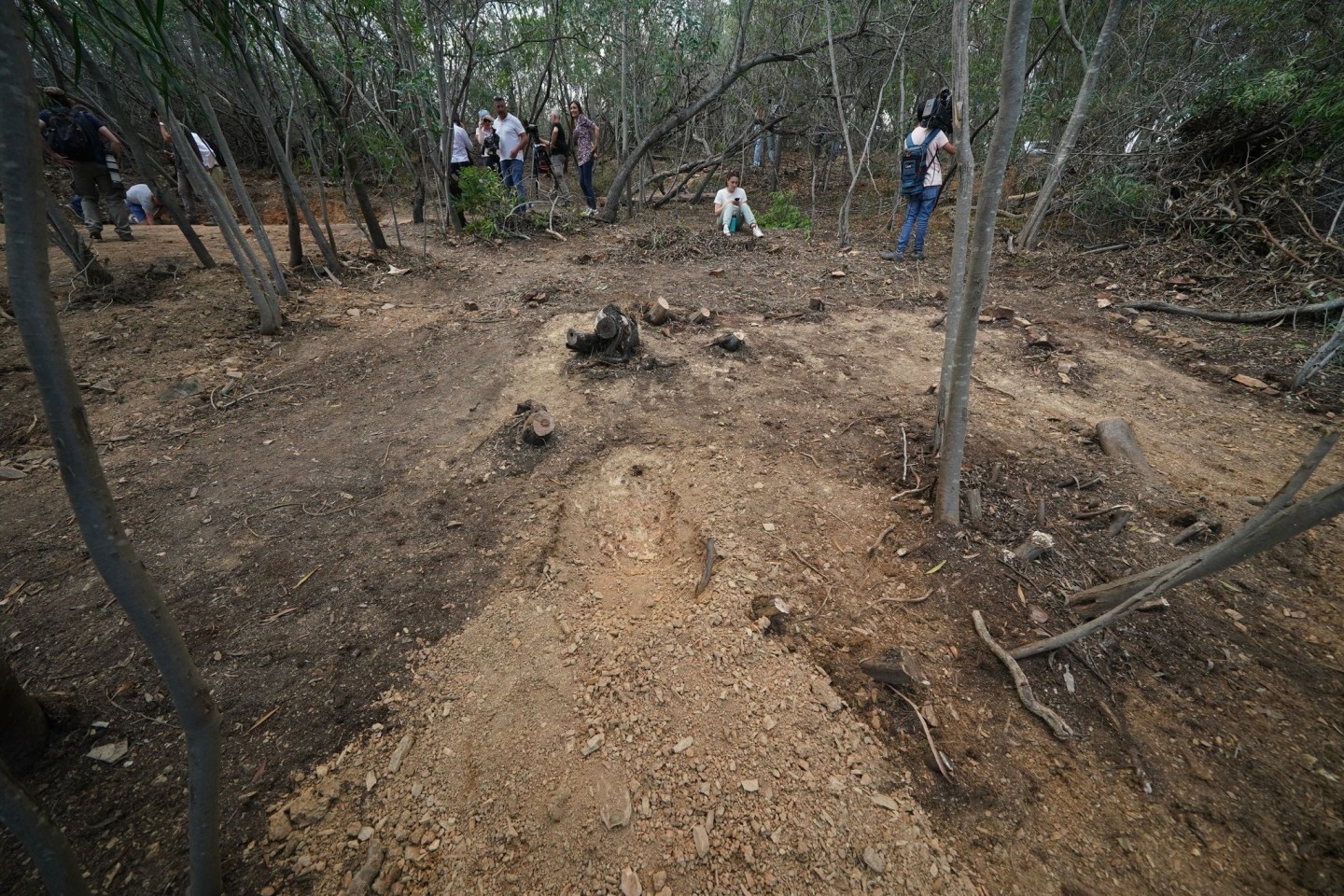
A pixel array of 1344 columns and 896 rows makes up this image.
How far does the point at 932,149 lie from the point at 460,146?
6440mm

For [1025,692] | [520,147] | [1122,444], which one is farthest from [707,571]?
[520,147]

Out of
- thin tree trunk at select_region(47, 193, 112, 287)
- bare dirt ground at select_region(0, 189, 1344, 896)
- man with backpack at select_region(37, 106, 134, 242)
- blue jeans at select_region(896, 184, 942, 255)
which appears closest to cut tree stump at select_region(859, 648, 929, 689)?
bare dirt ground at select_region(0, 189, 1344, 896)

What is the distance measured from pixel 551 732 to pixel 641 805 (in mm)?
381

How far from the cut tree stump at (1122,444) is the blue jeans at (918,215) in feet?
14.0

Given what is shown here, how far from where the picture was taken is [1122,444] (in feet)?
9.91

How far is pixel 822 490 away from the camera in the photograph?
2795 mm

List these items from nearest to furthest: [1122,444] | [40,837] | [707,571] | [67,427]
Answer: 1. [67,427]
2. [40,837]
3. [707,571]
4. [1122,444]

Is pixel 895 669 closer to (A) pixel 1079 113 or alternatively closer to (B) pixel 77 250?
(A) pixel 1079 113

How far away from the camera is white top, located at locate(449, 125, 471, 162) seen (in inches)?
305

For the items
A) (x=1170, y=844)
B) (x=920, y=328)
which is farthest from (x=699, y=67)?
(x=1170, y=844)

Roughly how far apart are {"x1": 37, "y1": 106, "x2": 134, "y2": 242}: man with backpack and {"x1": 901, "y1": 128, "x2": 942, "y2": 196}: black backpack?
30.8 ft

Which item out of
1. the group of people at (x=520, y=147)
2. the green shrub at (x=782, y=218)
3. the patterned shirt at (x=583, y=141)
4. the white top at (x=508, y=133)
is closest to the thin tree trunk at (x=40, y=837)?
the group of people at (x=520, y=147)

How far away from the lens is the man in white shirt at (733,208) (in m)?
8.11

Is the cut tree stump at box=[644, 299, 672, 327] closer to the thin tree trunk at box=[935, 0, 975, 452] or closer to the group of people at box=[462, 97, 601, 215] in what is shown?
the thin tree trunk at box=[935, 0, 975, 452]
